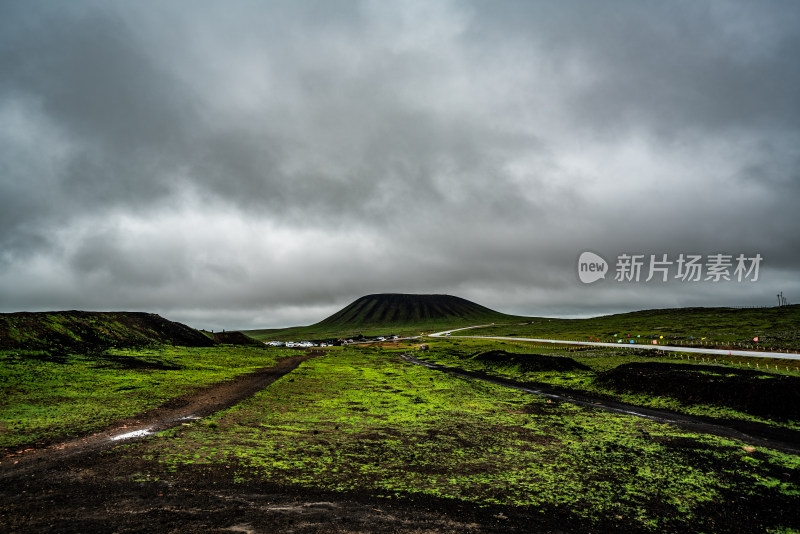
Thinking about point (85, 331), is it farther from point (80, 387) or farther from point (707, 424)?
point (707, 424)

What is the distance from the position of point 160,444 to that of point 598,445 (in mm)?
17122

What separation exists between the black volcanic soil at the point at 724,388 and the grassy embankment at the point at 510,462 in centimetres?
828

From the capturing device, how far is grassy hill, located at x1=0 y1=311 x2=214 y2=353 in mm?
41062

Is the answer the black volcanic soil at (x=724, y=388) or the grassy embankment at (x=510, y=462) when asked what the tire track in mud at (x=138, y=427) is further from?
the black volcanic soil at (x=724, y=388)

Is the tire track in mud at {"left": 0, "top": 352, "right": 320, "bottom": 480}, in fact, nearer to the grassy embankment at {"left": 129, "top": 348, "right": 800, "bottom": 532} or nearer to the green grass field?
the green grass field

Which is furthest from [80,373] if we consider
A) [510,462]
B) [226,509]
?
[510,462]

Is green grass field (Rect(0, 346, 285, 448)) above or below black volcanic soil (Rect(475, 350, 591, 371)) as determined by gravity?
above

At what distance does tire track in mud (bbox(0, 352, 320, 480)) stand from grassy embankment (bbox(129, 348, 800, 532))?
48.7 inches

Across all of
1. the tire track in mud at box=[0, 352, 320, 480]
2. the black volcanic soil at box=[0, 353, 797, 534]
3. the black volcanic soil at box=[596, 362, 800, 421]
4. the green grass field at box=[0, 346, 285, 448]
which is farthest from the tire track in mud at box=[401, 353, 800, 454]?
the green grass field at box=[0, 346, 285, 448]

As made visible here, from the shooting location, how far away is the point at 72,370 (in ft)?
102

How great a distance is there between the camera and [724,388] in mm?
25547

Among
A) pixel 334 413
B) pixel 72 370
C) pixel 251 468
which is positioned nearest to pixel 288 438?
pixel 251 468

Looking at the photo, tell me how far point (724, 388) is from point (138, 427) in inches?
1362

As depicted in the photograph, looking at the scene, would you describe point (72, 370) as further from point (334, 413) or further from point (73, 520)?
point (73, 520)
